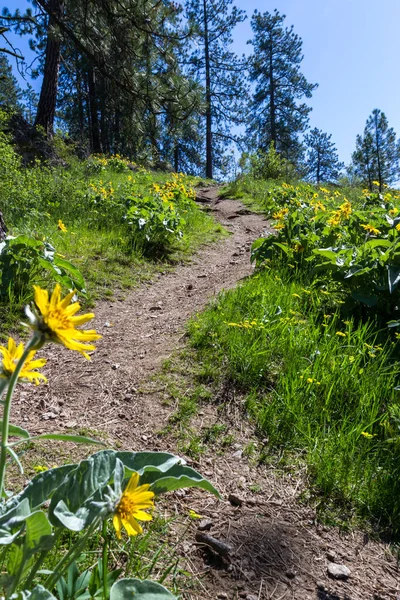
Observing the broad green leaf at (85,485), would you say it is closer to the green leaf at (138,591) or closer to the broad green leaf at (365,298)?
the green leaf at (138,591)

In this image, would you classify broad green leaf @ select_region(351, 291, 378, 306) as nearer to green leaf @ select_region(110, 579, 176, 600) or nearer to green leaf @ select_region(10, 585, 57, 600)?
green leaf @ select_region(110, 579, 176, 600)

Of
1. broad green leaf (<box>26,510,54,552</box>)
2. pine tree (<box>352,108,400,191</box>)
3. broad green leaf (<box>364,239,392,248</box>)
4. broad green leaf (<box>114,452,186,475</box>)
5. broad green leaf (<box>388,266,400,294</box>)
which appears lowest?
broad green leaf (<box>26,510,54,552</box>)

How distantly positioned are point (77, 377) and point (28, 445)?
78 cm

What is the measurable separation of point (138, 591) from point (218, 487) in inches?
37.7

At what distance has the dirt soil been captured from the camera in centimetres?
136

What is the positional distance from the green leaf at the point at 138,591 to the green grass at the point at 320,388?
1050mm

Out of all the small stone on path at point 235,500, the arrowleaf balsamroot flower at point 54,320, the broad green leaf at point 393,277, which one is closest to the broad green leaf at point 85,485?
the arrowleaf balsamroot flower at point 54,320

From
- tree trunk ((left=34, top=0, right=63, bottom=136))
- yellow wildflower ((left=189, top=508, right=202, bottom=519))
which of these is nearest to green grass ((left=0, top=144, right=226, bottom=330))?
yellow wildflower ((left=189, top=508, right=202, bottom=519))

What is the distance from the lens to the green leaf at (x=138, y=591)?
83cm

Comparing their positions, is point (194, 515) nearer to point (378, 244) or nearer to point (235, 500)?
point (235, 500)

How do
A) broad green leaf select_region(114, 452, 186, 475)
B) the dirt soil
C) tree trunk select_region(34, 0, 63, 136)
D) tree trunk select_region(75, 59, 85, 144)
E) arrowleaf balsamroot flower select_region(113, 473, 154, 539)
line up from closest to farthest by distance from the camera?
arrowleaf balsamroot flower select_region(113, 473, 154, 539)
broad green leaf select_region(114, 452, 186, 475)
the dirt soil
tree trunk select_region(75, 59, 85, 144)
tree trunk select_region(34, 0, 63, 136)

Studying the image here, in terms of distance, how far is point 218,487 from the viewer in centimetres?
175

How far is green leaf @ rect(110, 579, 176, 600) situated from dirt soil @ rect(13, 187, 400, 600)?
47 cm

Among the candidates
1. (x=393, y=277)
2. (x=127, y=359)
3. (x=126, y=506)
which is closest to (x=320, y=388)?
(x=393, y=277)
